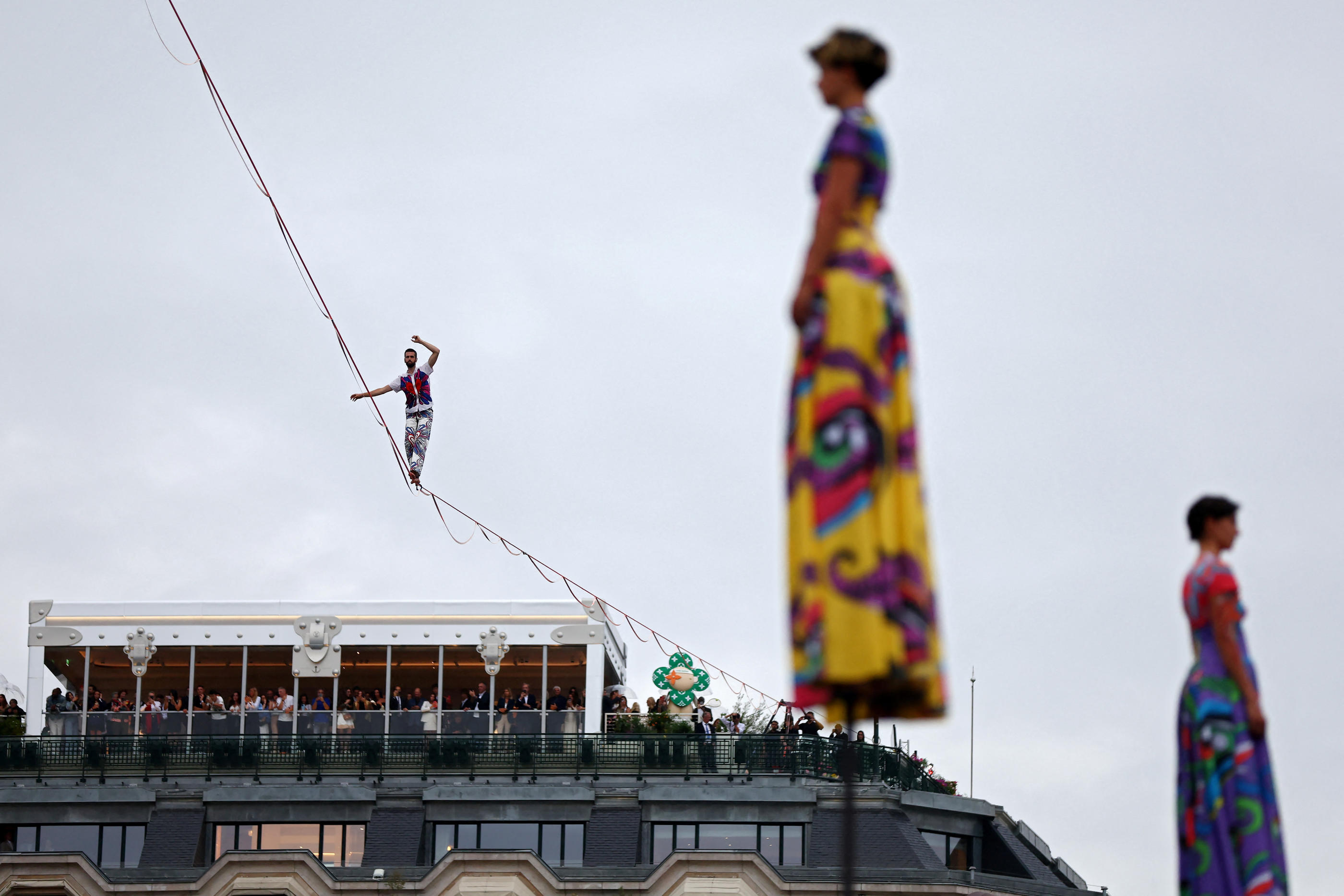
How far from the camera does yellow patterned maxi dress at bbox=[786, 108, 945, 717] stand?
13.2 metres

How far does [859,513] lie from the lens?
1338 centimetres

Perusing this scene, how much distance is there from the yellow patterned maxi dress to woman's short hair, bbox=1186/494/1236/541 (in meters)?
4.18

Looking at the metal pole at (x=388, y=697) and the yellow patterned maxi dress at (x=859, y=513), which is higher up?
the metal pole at (x=388, y=697)

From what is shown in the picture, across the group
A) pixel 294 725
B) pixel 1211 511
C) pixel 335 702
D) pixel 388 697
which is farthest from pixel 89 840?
pixel 1211 511

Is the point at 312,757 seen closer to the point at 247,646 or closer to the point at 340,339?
the point at 247,646

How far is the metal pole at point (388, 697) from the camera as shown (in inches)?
2566

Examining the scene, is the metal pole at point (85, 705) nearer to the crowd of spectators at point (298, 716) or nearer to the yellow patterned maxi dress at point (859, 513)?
the crowd of spectators at point (298, 716)

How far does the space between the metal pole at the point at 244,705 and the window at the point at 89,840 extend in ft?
12.8

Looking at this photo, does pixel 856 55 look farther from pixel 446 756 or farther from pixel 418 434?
pixel 446 756

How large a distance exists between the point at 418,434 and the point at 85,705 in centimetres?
1969

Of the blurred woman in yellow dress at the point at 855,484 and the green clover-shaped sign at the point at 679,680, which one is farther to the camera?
the green clover-shaped sign at the point at 679,680

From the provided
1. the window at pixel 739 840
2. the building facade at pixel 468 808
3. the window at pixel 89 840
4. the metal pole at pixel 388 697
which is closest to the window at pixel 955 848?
the building facade at pixel 468 808

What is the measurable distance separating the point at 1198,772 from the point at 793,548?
4.94m

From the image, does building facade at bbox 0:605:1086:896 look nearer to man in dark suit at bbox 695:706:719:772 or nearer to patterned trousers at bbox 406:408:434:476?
man in dark suit at bbox 695:706:719:772
